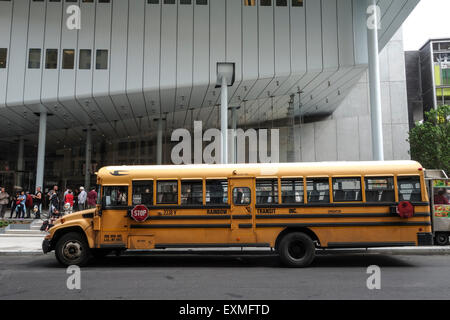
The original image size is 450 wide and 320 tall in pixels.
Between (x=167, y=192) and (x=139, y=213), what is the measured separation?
88 cm

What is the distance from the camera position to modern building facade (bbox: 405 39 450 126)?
39188 mm

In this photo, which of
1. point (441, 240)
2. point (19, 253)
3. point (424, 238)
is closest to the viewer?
point (424, 238)

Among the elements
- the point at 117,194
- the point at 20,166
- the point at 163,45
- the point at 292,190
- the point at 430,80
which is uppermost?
the point at 430,80

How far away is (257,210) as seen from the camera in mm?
9500

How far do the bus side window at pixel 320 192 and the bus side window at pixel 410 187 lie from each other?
5.95ft

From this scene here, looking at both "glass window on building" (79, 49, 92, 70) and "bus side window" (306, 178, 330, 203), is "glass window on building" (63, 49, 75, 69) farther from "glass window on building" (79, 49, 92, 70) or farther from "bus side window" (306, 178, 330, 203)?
"bus side window" (306, 178, 330, 203)

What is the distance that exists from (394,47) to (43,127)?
29.6m

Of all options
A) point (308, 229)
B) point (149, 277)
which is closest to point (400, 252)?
point (308, 229)

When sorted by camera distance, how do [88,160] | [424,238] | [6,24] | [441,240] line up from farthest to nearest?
[88,160] → [6,24] → [441,240] → [424,238]

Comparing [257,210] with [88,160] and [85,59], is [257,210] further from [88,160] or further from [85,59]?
[88,160]

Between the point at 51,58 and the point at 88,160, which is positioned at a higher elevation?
the point at 51,58

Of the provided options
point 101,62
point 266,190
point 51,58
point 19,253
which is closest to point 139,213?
point 266,190

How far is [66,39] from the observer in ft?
69.4

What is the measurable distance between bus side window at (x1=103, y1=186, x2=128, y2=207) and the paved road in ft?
5.47
